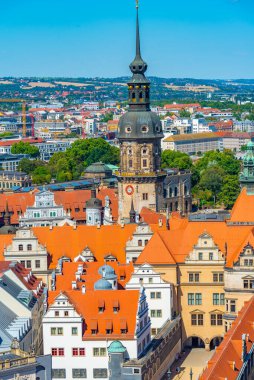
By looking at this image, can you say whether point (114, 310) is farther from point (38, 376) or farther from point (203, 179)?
point (203, 179)

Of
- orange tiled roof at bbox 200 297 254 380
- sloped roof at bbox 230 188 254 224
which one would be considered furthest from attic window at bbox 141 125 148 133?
orange tiled roof at bbox 200 297 254 380

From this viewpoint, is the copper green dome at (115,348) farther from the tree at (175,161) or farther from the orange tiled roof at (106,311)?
the tree at (175,161)

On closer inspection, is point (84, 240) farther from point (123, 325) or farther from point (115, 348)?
point (115, 348)

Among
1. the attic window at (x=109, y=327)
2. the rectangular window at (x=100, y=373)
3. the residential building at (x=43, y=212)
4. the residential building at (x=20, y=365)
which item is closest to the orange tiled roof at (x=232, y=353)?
the attic window at (x=109, y=327)

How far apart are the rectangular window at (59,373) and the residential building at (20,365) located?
8387 millimetres

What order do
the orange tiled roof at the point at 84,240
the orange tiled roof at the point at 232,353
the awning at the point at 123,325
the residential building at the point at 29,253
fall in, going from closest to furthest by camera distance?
1. the orange tiled roof at the point at 232,353
2. the awning at the point at 123,325
3. the residential building at the point at 29,253
4. the orange tiled roof at the point at 84,240

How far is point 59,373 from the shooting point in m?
75.8

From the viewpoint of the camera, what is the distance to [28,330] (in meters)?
75.6

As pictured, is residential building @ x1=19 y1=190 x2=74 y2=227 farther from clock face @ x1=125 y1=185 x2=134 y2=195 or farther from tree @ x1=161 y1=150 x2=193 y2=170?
tree @ x1=161 y1=150 x2=193 y2=170

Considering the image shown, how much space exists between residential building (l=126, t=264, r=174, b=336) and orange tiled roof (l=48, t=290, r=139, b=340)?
8266mm

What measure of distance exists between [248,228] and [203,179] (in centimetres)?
8859

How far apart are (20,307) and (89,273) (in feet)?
33.7

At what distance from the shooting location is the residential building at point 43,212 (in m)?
126

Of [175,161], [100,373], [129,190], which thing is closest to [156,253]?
[100,373]
